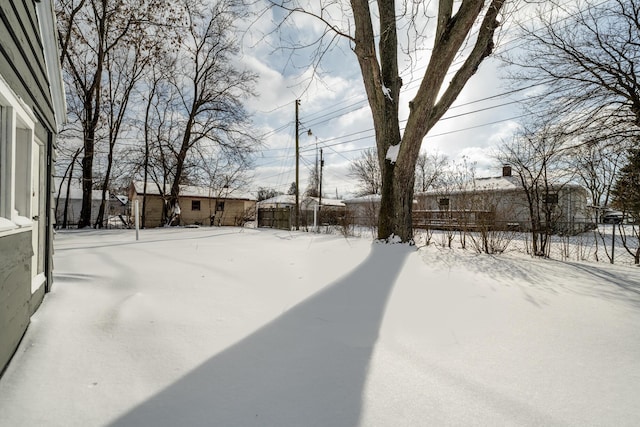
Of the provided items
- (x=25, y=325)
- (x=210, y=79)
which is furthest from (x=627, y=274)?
(x=210, y=79)

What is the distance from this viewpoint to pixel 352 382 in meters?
1.45

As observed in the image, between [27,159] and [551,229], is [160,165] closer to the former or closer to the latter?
[27,159]

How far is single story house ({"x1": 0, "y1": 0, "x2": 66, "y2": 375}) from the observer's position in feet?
4.90

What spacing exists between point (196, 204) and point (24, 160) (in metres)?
21.0

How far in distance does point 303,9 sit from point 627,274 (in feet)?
20.9

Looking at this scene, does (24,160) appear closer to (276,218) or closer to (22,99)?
(22,99)

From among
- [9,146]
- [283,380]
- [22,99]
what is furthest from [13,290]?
[283,380]

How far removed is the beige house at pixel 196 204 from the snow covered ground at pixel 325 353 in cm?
1577

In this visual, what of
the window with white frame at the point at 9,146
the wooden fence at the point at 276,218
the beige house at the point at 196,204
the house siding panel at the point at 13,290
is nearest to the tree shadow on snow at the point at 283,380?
the house siding panel at the point at 13,290

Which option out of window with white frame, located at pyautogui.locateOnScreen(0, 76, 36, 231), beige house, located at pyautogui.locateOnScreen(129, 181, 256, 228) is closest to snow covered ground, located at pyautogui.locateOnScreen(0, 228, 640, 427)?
window with white frame, located at pyautogui.locateOnScreen(0, 76, 36, 231)

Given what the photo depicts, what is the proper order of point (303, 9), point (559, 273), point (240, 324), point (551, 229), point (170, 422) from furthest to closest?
point (551, 229)
point (303, 9)
point (559, 273)
point (240, 324)
point (170, 422)

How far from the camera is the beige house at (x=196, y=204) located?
19.5m

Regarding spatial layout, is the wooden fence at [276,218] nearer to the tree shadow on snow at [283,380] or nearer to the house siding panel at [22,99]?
the house siding panel at [22,99]

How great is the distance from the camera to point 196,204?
21.8 meters
